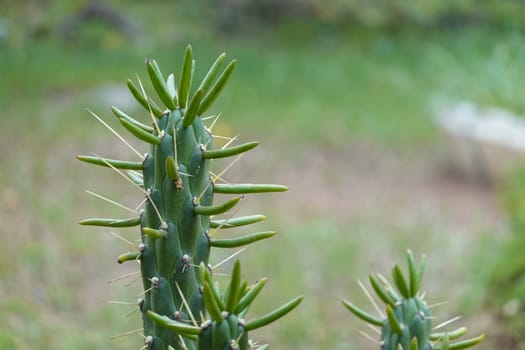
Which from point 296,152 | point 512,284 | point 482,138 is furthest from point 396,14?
point 512,284

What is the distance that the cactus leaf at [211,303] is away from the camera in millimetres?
1131

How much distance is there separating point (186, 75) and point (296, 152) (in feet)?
26.8

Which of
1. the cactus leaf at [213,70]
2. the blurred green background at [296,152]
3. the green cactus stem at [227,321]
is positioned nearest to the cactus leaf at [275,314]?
the green cactus stem at [227,321]

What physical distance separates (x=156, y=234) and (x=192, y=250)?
9 centimetres

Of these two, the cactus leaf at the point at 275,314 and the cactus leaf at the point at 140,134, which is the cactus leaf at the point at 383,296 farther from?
the cactus leaf at the point at 140,134

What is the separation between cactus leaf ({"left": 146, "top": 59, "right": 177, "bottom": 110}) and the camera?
1240 millimetres

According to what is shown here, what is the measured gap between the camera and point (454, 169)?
8.95m

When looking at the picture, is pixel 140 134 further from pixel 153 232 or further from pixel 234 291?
pixel 234 291

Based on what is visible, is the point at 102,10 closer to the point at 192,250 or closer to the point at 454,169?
the point at 454,169

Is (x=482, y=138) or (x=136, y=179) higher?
(x=482, y=138)

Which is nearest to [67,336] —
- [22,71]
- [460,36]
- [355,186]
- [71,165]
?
[71,165]

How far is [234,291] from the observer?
3.84 ft

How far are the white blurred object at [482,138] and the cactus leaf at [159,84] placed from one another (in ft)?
22.2

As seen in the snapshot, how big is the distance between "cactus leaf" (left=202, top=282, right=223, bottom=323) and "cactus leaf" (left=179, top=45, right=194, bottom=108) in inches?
11.6
